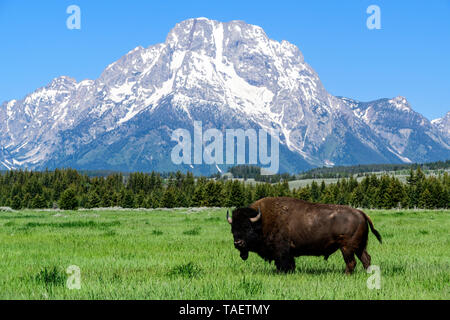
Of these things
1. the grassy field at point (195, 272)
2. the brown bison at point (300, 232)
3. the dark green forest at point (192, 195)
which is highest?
the brown bison at point (300, 232)

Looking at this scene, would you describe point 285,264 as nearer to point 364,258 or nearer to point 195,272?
point 364,258

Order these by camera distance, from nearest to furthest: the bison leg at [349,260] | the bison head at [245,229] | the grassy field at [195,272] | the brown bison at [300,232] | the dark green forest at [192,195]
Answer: the grassy field at [195,272] → the bison leg at [349,260] → the brown bison at [300,232] → the bison head at [245,229] → the dark green forest at [192,195]

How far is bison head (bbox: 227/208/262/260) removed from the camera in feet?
42.1

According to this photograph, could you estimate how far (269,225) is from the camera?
13.3 meters

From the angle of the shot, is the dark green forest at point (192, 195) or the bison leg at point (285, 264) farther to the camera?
the dark green forest at point (192, 195)

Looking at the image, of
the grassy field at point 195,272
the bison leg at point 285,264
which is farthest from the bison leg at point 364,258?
the bison leg at point 285,264

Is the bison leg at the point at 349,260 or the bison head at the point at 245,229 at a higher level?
the bison head at the point at 245,229

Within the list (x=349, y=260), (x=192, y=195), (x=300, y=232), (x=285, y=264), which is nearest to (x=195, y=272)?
(x=285, y=264)

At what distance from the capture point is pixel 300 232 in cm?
1300

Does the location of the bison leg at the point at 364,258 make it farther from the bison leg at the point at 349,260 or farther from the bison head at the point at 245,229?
the bison head at the point at 245,229

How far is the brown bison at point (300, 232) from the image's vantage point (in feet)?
41.3

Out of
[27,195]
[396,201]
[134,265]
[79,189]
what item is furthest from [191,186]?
[134,265]
